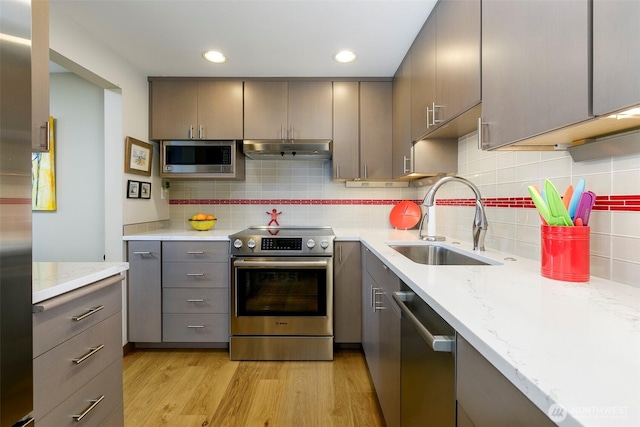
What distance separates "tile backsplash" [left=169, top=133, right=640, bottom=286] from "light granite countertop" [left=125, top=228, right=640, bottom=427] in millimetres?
187

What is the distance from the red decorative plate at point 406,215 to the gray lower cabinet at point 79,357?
2184 mm

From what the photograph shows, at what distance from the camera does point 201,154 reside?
2.68m

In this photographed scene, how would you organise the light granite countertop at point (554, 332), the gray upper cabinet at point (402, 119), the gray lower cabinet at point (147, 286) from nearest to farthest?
the light granite countertop at point (554, 332), the gray upper cabinet at point (402, 119), the gray lower cabinet at point (147, 286)

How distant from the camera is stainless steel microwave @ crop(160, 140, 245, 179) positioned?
8.79 feet

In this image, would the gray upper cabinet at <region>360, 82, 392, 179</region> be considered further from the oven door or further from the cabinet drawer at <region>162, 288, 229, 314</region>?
the cabinet drawer at <region>162, 288, 229, 314</region>

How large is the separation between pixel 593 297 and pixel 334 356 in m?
1.86

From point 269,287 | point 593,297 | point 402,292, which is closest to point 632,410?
point 593,297

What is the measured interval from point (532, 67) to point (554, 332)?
76 cm

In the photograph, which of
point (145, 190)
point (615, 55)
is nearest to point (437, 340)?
point (615, 55)

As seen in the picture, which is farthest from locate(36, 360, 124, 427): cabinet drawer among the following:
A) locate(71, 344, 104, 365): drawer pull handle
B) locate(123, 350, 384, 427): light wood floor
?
locate(123, 350, 384, 427): light wood floor

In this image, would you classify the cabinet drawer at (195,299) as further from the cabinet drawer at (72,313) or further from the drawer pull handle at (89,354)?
the drawer pull handle at (89,354)

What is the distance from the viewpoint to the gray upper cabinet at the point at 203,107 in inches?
105

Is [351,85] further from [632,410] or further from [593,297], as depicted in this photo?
[632,410]

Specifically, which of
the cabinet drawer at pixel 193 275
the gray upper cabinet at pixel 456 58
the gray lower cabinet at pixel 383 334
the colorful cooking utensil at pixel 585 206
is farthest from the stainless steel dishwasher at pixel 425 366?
the cabinet drawer at pixel 193 275
